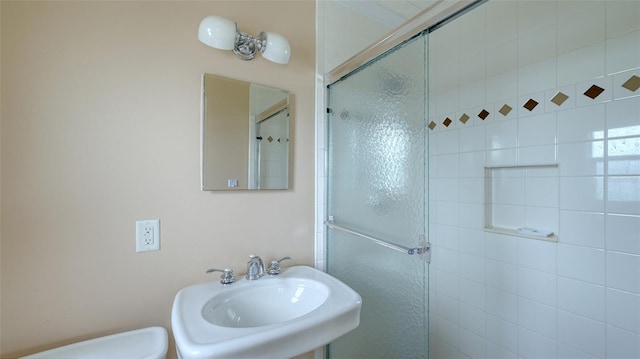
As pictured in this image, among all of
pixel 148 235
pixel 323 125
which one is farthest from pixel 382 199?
pixel 148 235

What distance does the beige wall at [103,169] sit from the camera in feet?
2.54

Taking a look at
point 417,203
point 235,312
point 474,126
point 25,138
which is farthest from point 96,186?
point 474,126

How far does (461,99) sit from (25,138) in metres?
2.13

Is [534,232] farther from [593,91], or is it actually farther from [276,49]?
[276,49]

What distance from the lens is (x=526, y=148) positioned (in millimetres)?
1383

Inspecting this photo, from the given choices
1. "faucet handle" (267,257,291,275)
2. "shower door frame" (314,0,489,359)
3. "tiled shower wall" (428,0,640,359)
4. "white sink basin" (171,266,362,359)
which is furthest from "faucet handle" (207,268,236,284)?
"tiled shower wall" (428,0,640,359)

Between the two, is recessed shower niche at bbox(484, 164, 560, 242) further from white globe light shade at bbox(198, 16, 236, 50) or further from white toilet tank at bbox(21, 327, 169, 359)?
white toilet tank at bbox(21, 327, 169, 359)

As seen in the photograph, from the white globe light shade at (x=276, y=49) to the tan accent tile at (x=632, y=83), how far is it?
1.46m

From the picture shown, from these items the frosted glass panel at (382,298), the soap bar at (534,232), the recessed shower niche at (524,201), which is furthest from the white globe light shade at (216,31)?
the soap bar at (534,232)

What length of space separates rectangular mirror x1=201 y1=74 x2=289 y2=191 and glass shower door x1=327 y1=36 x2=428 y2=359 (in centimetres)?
31

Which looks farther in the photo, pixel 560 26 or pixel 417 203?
pixel 560 26

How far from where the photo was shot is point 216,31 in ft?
3.26

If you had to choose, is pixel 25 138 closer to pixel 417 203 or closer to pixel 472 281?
pixel 417 203

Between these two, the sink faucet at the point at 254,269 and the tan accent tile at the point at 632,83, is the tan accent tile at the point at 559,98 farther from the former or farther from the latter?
the sink faucet at the point at 254,269
